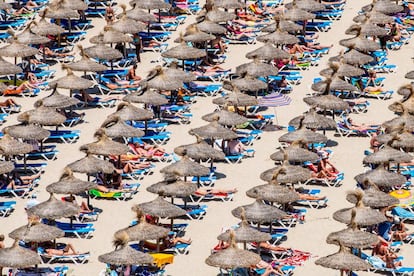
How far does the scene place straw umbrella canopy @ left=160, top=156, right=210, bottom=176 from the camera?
191ft

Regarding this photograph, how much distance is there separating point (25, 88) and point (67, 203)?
14485mm

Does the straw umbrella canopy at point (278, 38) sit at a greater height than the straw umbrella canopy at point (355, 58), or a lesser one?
lesser

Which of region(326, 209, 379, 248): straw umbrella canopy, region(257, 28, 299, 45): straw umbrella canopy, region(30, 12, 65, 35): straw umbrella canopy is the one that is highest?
region(326, 209, 379, 248): straw umbrella canopy

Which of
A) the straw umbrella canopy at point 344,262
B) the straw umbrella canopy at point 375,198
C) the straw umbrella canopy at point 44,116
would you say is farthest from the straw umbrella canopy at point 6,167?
the straw umbrella canopy at point 344,262

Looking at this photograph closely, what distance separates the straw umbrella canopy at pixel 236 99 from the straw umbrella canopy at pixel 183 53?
456 centimetres

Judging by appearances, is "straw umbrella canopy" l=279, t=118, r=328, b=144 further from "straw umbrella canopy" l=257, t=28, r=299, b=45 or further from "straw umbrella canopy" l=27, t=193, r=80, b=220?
"straw umbrella canopy" l=257, t=28, r=299, b=45

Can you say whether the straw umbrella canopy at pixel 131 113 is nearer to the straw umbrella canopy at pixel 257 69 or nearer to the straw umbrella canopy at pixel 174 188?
the straw umbrella canopy at pixel 257 69

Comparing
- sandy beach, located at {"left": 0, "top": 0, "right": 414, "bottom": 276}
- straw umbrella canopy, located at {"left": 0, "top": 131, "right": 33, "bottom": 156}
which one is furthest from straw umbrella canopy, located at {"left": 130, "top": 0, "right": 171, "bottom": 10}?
straw umbrella canopy, located at {"left": 0, "top": 131, "right": 33, "bottom": 156}

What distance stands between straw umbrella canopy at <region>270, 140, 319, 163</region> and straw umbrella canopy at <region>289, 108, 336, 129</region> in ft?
8.95

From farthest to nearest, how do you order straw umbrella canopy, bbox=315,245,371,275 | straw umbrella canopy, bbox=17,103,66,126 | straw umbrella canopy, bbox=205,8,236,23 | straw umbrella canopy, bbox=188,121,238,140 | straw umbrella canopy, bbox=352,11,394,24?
straw umbrella canopy, bbox=352,11,394,24 < straw umbrella canopy, bbox=205,8,236,23 < straw umbrella canopy, bbox=17,103,66,126 < straw umbrella canopy, bbox=188,121,238,140 < straw umbrella canopy, bbox=315,245,371,275

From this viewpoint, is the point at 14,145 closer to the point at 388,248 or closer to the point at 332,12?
the point at 388,248

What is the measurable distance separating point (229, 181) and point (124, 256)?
9123 millimetres

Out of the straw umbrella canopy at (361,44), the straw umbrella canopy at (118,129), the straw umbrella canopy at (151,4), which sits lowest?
the straw umbrella canopy at (151,4)

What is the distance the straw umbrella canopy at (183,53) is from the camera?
70.2 m
